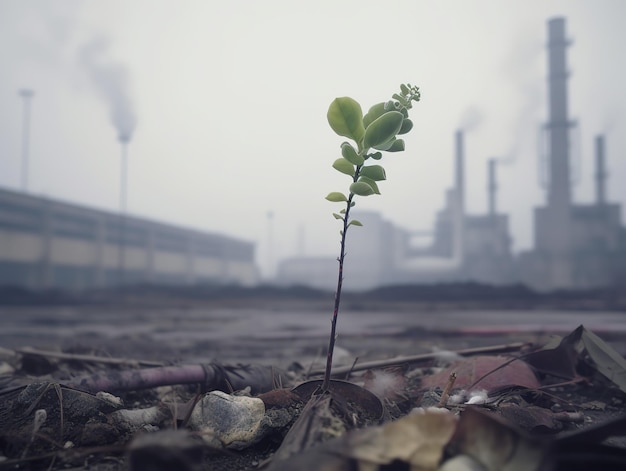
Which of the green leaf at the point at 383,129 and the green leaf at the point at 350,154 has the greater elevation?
the green leaf at the point at 383,129

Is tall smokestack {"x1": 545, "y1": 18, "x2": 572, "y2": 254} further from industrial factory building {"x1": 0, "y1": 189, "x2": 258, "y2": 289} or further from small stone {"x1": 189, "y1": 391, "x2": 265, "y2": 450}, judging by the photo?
small stone {"x1": 189, "y1": 391, "x2": 265, "y2": 450}

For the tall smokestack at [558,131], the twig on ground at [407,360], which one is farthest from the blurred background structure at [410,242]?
the twig on ground at [407,360]

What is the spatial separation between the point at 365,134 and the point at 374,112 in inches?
5.7

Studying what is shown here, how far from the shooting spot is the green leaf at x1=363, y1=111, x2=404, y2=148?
4.45 feet

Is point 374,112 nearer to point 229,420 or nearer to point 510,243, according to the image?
point 229,420

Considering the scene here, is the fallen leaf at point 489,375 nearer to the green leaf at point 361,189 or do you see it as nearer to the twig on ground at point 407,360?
the twig on ground at point 407,360

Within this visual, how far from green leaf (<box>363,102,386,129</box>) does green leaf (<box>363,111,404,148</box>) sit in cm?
12

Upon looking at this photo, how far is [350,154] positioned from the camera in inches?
55.5

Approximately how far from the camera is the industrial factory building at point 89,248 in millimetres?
23250

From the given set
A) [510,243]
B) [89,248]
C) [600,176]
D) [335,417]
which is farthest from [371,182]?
[510,243]

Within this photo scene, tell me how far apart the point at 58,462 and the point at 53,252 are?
1044 inches

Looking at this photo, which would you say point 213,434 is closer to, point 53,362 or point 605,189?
point 53,362

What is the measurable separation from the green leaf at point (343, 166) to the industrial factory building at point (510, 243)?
89.8ft

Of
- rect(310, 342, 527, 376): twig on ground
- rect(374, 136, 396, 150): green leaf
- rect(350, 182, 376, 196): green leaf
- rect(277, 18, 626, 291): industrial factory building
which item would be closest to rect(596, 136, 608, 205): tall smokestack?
rect(277, 18, 626, 291): industrial factory building
